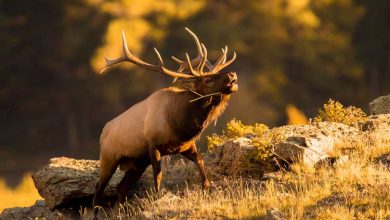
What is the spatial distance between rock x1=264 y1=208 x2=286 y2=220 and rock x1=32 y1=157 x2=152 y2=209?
408 centimetres

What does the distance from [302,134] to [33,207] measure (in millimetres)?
4068

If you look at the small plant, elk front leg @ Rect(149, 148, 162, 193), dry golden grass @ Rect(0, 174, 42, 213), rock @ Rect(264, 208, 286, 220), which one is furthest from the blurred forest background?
rock @ Rect(264, 208, 286, 220)

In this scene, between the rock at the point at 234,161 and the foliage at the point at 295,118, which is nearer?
the rock at the point at 234,161

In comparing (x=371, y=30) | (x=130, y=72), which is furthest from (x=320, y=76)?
(x=130, y=72)

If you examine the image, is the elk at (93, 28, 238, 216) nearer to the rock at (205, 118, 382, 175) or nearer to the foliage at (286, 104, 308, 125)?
the rock at (205, 118, 382, 175)

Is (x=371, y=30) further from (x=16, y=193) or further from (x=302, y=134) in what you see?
(x=302, y=134)

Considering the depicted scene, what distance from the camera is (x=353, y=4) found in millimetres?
39250

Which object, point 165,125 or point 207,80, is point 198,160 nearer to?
point 165,125

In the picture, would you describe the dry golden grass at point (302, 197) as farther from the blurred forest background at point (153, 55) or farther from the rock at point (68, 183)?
the blurred forest background at point (153, 55)

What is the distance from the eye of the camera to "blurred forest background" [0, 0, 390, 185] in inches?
1403

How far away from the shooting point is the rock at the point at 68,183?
37.8 feet

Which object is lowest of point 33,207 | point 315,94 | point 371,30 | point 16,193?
point 33,207

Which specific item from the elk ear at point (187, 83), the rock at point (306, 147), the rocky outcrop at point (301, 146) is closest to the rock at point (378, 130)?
the rocky outcrop at point (301, 146)

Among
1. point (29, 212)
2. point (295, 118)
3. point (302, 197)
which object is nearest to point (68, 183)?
point (29, 212)
